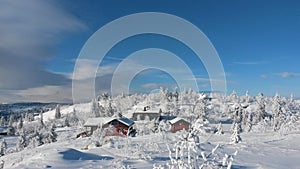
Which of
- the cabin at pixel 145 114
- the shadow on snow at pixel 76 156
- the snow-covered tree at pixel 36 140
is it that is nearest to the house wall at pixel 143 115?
the cabin at pixel 145 114

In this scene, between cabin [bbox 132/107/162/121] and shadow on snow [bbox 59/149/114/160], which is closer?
shadow on snow [bbox 59/149/114/160]

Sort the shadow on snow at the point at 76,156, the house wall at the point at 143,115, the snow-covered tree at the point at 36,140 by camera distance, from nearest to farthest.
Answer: the shadow on snow at the point at 76,156, the snow-covered tree at the point at 36,140, the house wall at the point at 143,115

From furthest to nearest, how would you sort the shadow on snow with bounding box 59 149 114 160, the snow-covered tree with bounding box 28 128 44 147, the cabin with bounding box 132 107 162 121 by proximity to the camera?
the cabin with bounding box 132 107 162 121
the snow-covered tree with bounding box 28 128 44 147
the shadow on snow with bounding box 59 149 114 160

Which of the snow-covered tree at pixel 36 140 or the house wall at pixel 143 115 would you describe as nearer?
the snow-covered tree at pixel 36 140

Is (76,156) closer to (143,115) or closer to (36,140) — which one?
(36,140)

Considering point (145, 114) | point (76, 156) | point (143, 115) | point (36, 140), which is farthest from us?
point (143, 115)

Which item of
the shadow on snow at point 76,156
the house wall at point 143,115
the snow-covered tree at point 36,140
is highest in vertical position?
the house wall at point 143,115

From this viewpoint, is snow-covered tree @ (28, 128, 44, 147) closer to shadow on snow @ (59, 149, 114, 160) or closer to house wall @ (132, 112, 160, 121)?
shadow on snow @ (59, 149, 114, 160)

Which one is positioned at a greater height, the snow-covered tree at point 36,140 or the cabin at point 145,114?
the cabin at point 145,114

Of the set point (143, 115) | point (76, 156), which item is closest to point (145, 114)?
point (143, 115)

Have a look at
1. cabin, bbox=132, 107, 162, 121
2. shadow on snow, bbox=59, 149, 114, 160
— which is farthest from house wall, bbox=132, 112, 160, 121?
shadow on snow, bbox=59, 149, 114, 160

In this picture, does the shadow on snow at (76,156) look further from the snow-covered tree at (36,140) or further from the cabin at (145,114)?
the cabin at (145,114)

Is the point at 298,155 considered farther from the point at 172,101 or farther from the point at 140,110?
the point at 172,101

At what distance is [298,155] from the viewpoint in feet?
58.0
